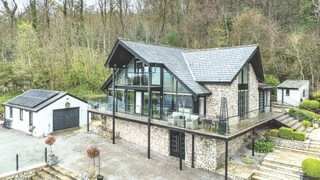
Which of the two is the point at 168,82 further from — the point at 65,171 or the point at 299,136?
the point at 299,136

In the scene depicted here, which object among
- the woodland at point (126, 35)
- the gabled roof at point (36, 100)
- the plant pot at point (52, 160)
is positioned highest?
the woodland at point (126, 35)

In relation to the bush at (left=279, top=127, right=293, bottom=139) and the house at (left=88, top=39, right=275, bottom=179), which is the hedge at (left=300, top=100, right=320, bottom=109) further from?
the bush at (left=279, top=127, right=293, bottom=139)

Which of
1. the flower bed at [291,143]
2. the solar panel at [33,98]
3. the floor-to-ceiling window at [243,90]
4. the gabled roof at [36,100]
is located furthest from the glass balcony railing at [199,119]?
the solar panel at [33,98]

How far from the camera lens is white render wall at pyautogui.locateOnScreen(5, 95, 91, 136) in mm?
15625

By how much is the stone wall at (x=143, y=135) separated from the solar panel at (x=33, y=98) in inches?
247

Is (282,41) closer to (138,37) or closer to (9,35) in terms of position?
(138,37)

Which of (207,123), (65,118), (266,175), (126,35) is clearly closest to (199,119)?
(207,123)

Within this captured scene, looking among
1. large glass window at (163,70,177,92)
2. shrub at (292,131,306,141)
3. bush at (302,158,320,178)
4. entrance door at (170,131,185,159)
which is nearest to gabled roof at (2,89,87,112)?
large glass window at (163,70,177,92)

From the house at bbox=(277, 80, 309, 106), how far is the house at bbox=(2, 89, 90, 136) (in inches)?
826

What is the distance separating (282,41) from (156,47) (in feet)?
64.1

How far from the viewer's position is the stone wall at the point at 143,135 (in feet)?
39.3

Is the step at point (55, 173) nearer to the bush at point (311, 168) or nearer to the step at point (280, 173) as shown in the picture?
the step at point (280, 173)

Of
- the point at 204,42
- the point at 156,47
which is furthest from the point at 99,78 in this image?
the point at 204,42

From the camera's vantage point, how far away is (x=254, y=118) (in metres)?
11.1
